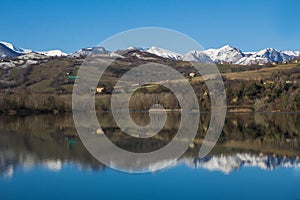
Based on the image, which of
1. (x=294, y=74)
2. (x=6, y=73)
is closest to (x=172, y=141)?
(x=294, y=74)

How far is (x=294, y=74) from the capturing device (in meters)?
96.2

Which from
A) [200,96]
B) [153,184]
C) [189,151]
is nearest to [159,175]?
[153,184]

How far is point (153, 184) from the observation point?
57.4 feet

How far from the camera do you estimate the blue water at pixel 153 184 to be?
15656mm

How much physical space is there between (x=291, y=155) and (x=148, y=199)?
40.3ft

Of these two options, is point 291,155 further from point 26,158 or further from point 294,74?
point 294,74

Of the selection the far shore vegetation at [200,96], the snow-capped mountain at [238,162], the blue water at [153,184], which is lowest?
the blue water at [153,184]

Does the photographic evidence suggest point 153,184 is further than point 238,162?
No

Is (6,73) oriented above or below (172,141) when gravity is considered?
above

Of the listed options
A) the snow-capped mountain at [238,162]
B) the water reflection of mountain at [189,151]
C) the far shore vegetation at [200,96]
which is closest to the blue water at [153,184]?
the snow-capped mountain at [238,162]

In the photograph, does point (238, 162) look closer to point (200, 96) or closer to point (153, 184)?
point (153, 184)

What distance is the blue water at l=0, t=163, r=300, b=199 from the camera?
15656mm

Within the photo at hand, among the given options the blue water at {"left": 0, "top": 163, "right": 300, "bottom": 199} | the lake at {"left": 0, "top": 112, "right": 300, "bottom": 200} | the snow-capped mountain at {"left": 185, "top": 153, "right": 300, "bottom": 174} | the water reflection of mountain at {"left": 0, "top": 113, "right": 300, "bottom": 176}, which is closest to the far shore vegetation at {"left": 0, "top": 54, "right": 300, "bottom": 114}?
the water reflection of mountain at {"left": 0, "top": 113, "right": 300, "bottom": 176}

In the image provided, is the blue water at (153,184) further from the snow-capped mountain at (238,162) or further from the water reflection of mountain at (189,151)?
the water reflection of mountain at (189,151)
